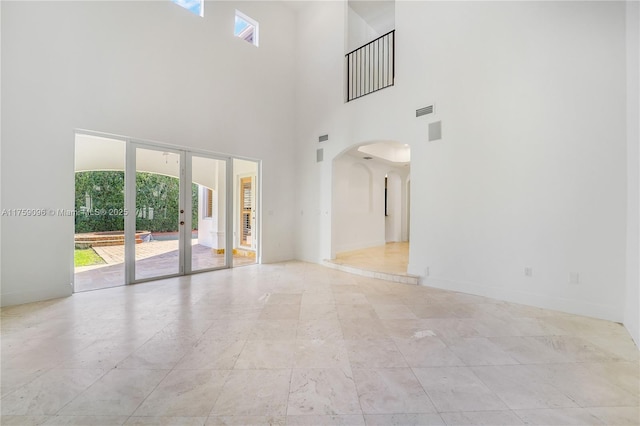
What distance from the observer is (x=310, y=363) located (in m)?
2.07

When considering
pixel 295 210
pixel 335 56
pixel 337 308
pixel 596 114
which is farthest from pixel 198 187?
pixel 596 114

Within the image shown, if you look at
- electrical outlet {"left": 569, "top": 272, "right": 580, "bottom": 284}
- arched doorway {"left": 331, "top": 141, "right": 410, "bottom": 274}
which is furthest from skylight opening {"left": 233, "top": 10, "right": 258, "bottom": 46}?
electrical outlet {"left": 569, "top": 272, "right": 580, "bottom": 284}

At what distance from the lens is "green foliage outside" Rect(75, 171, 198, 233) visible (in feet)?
12.9

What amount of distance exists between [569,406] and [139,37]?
6584 millimetres

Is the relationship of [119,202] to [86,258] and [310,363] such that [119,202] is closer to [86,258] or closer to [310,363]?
[86,258]

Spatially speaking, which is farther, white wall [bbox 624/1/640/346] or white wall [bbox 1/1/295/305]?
white wall [bbox 1/1/295/305]

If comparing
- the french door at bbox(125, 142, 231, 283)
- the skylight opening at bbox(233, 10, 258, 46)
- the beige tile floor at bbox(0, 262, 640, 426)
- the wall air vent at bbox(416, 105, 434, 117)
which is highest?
the skylight opening at bbox(233, 10, 258, 46)

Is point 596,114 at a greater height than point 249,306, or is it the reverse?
point 596,114

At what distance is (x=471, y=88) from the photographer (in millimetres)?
3900

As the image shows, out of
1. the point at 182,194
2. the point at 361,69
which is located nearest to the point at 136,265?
the point at 182,194

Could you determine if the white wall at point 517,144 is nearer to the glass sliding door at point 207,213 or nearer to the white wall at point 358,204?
the white wall at point 358,204

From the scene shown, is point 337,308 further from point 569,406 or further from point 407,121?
point 407,121

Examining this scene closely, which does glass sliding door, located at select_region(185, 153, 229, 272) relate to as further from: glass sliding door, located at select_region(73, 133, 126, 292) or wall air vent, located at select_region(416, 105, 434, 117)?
wall air vent, located at select_region(416, 105, 434, 117)

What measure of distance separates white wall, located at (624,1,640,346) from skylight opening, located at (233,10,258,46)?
609 cm
